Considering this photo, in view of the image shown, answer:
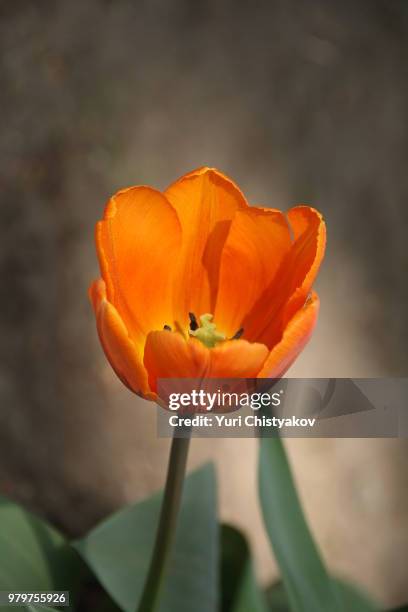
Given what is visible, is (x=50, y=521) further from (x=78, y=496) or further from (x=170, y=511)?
(x=170, y=511)

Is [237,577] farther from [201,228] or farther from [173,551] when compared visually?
[201,228]

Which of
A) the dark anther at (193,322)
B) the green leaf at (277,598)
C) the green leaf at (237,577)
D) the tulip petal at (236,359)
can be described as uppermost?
the dark anther at (193,322)

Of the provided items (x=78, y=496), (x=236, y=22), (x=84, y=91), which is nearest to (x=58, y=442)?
(x=78, y=496)

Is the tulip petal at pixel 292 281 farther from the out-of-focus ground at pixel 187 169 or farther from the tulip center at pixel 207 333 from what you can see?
the out-of-focus ground at pixel 187 169

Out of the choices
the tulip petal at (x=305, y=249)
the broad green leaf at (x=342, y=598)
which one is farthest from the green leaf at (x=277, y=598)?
the tulip petal at (x=305, y=249)

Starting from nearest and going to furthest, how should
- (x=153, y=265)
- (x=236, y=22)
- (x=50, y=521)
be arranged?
(x=153, y=265), (x=50, y=521), (x=236, y=22)

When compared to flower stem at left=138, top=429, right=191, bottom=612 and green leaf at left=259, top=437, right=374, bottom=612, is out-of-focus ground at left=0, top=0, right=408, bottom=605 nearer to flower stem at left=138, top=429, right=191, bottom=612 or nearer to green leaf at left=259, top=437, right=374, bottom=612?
green leaf at left=259, top=437, right=374, bottom=612

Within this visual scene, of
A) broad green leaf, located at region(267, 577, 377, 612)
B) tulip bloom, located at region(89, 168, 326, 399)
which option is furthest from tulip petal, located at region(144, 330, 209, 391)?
broad green leaf, located at region(267, 577, 377, 612)

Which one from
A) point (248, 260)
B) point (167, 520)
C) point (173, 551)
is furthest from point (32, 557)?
point (248, 260)
